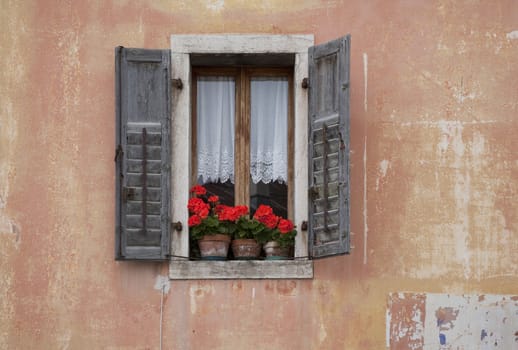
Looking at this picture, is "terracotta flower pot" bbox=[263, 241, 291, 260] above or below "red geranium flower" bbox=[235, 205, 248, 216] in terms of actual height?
below


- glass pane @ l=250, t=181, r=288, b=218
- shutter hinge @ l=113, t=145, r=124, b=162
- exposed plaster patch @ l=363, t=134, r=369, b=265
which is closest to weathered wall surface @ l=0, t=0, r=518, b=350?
exposed plaster patch @ l=363, t=134, r=369, b=265

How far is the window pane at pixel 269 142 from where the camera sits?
12.9 m

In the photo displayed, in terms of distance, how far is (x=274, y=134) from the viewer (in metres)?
13.0

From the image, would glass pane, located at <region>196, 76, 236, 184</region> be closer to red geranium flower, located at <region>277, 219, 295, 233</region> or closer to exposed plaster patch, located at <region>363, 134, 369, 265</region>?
A: red geranium flower, located at <region>277, 219, 295, 233</region>

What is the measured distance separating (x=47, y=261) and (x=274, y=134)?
79.4 inches

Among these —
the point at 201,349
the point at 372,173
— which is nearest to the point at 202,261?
the point at 201,349

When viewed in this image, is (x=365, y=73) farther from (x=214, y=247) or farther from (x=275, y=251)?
(x=214, y=247)

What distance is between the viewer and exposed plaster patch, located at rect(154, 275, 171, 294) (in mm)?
12383

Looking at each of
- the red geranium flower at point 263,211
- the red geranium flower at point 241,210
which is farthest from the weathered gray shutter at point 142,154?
the red geranium flower at point 263,211

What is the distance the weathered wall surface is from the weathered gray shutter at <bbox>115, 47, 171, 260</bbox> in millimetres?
183

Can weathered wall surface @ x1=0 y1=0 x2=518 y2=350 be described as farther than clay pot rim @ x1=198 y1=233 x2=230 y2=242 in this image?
No

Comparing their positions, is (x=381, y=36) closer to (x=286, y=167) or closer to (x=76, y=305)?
(x=286, y=167)

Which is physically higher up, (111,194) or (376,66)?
(376,66)

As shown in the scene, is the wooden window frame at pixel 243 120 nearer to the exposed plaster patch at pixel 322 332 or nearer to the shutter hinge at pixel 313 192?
the shutter hinge at pixel 313 192
